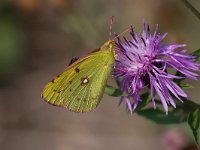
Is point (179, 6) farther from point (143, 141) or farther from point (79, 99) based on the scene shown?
point (79, 99)

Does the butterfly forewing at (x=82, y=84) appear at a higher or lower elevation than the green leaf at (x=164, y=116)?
higher

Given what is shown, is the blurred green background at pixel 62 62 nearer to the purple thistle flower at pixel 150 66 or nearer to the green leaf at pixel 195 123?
the purple thistle flower at pixel 150 66

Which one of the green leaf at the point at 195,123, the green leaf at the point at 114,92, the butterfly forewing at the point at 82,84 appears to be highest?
the butterfly forewing at the point at 82,84

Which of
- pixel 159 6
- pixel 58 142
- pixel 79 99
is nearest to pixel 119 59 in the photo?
pixel 79 99

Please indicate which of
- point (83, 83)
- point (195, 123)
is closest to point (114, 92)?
point (83, 83)

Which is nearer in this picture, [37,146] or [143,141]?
[143,141]

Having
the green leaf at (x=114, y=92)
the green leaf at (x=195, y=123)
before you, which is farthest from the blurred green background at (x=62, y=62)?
the green leaf at (x=195, y=123)

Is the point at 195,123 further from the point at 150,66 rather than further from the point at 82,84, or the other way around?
the point at 82,84

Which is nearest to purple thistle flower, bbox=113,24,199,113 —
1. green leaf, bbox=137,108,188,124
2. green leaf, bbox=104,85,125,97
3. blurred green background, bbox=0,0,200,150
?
green leaf, bbox=104,85,125,97

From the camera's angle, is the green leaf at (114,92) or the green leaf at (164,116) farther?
the green leaf at (164,116)
